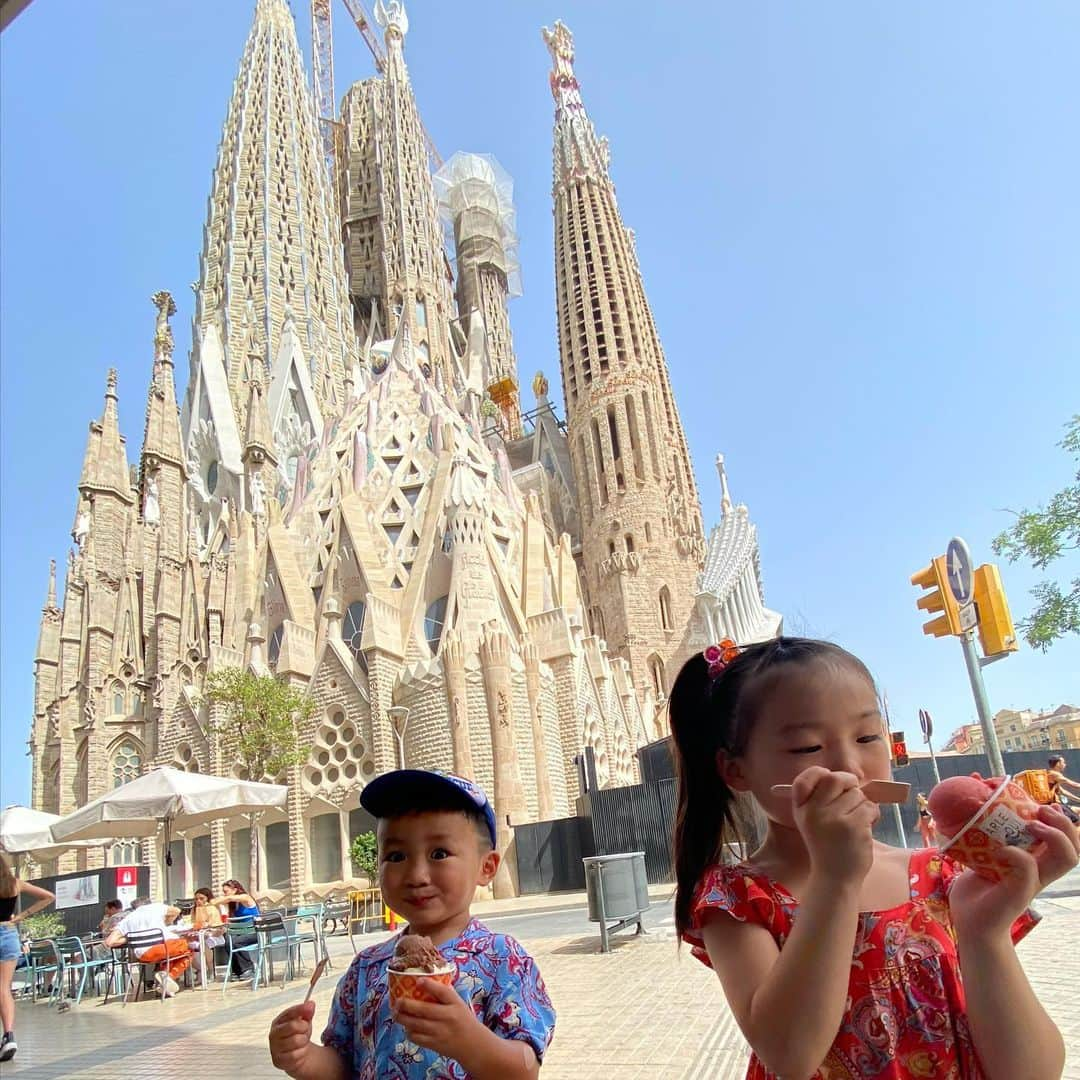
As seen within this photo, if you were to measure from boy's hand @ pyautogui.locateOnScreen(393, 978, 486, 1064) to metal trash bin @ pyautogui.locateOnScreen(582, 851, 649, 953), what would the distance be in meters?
6.67

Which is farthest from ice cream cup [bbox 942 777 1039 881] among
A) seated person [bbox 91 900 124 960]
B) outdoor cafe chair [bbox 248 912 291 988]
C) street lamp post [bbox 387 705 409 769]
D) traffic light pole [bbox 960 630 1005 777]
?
street lamp post [bbox 387 705 409 769]

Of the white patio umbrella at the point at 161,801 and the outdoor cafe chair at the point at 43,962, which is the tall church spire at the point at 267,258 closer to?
the white patio umbrella at the point at 161,801

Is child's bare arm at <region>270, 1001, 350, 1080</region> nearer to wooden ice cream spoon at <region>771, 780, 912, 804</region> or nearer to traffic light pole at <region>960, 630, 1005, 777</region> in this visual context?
wooden ice cream spoon at <region>771, 780, 912, 804</region>

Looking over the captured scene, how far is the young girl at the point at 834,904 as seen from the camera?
109 cm

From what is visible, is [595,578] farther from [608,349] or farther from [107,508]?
[107,508]

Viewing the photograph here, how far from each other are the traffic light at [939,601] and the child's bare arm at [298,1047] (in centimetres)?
619

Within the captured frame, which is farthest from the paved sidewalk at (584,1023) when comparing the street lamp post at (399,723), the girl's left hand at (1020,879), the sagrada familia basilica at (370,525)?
the sagrada familia basilica at (370,525)

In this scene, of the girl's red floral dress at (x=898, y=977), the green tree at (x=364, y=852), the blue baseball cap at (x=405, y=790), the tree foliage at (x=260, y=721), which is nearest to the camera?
the girl's red floral dress at (x=898, y=977)

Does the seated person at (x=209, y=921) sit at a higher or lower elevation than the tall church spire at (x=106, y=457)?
lower

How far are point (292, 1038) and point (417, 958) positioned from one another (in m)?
0.37

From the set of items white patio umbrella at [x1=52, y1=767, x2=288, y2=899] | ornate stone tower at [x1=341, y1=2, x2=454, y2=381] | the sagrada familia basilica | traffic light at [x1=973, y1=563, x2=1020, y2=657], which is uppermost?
ornate stone tower at [x1=341, y1=2, x2=454, y2=381]

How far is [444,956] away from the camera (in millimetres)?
1545

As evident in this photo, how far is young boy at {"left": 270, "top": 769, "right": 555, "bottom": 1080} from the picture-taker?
152 cm

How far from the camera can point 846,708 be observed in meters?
1.31
